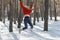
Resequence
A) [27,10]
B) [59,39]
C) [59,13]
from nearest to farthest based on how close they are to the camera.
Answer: [59,39]
[27,10]
[59,13]

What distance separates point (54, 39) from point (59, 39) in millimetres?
219

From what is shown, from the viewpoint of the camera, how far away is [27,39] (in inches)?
341

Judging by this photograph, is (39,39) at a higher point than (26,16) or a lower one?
lower

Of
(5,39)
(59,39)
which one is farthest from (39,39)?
(5,39)

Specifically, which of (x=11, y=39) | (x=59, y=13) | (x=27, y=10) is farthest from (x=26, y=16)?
(x=59, y=13)

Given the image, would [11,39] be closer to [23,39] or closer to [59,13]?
[23,39]

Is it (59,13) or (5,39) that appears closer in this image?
(5,39)

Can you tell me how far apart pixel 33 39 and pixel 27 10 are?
2.82m

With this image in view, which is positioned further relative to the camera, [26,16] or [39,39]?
[26,16]

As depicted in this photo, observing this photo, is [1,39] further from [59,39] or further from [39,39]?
[59,39]

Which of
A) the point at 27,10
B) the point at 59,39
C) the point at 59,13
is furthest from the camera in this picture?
the point at 59,13

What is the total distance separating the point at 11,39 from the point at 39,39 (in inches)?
50.2

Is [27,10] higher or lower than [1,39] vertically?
higher

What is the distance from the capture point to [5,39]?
29.1 feet
